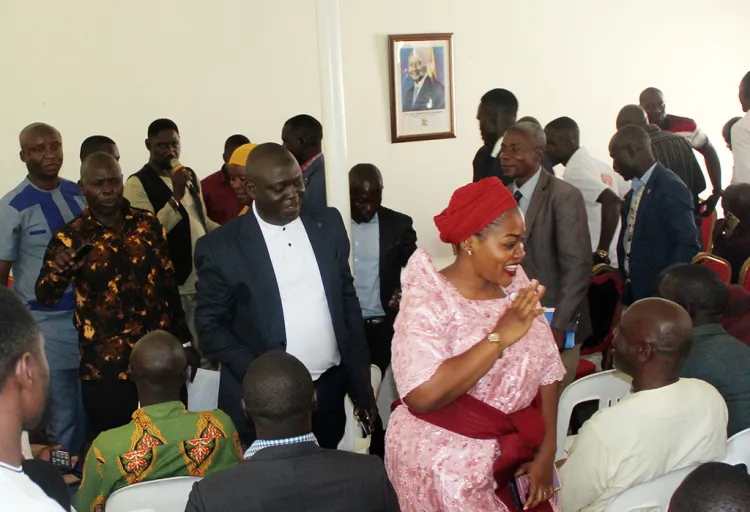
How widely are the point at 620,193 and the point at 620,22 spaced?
268cm

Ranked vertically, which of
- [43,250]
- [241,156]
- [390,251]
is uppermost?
[241,156]

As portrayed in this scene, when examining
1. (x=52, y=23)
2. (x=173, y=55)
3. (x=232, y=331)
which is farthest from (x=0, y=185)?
(x=232, y=331)

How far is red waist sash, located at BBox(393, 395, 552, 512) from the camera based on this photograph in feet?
7.28

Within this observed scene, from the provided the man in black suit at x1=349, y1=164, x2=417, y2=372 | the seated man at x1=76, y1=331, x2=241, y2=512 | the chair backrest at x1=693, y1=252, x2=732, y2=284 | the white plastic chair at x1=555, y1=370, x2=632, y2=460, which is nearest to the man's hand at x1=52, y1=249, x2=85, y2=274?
the seated man at x1=76, y1=331, x2=241, y2=512

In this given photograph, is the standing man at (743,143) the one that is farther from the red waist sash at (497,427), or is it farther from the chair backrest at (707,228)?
the red waist sash at (497,427)

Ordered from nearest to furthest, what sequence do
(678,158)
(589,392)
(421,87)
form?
(589,392) < (678,158) < (421,87)

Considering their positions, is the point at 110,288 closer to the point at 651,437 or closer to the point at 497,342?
the point at 497,342

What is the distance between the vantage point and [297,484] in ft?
5.68

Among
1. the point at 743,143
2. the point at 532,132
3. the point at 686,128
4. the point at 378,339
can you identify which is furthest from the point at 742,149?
the point at 378,339

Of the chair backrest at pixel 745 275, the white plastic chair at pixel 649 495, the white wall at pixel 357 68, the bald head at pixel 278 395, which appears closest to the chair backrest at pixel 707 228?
the chair backrest at pixel 745 275

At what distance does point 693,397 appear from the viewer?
7.61 feet

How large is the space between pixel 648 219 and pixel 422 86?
3.09 meters

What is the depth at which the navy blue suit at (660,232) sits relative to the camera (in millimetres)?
3932

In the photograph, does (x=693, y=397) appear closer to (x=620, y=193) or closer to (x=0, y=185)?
(x=620, y=193)
